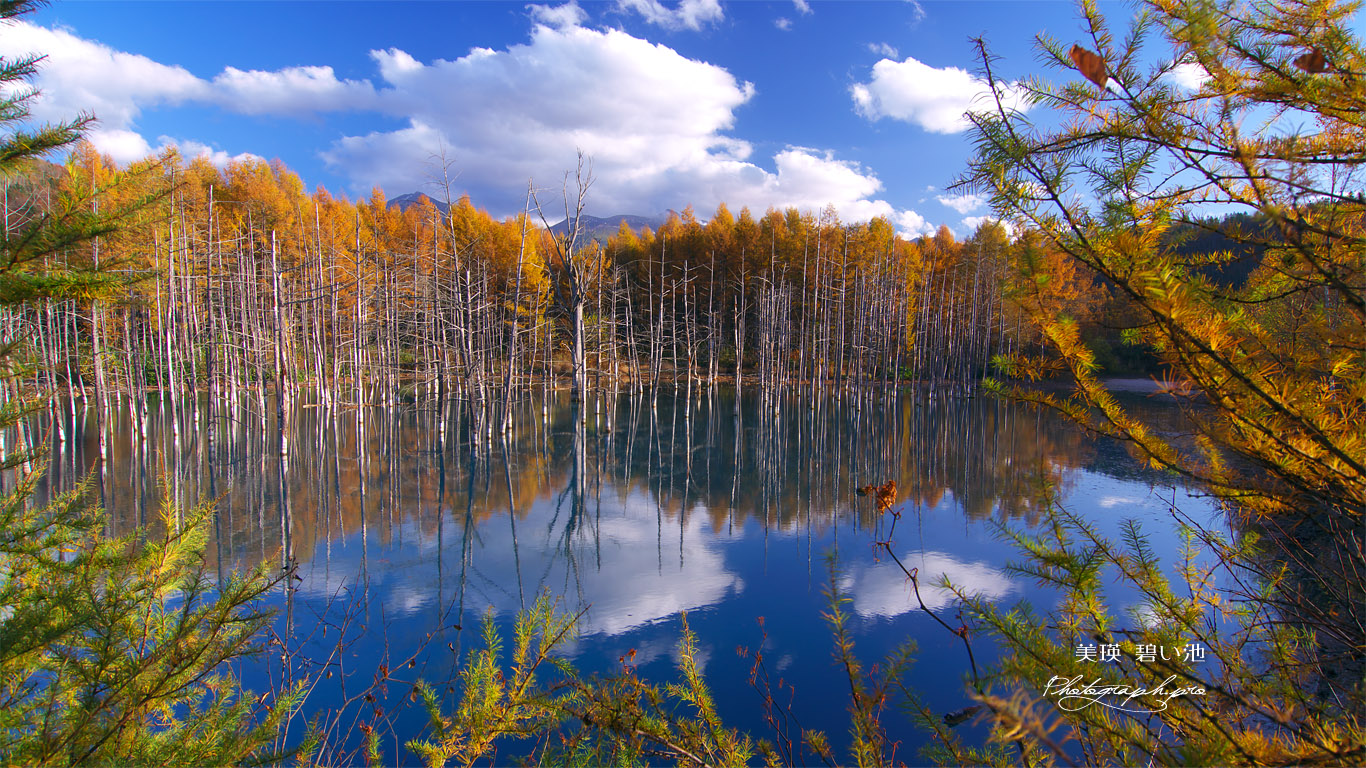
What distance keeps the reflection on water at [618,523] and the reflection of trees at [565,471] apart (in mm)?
63

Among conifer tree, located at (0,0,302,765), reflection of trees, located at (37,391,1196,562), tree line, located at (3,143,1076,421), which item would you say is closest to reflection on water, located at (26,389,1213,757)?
reflection of trees, located at (37,391,1196,562)

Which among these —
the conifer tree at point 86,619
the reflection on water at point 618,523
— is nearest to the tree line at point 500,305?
the reflection on water at point 618,523

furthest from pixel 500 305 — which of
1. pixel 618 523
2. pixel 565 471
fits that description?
pixel 618 523

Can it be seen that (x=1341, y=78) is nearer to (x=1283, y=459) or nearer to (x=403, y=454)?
(x=1283, y=459)

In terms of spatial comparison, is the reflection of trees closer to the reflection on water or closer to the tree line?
the reflection on water

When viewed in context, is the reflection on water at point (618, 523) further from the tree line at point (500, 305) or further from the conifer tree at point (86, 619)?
the tree line at point (500, 305)

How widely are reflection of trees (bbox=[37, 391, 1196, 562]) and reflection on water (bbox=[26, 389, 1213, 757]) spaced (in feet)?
0.21

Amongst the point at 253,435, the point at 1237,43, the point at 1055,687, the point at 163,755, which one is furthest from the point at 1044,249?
the point at 253,435

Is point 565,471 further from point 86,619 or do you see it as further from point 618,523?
point 86,619

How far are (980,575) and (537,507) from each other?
6.04m

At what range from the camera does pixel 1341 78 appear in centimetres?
128

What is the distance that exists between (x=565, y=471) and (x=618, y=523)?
134 inches

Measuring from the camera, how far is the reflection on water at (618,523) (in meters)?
4.86

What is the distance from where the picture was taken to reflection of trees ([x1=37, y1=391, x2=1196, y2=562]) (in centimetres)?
808
